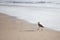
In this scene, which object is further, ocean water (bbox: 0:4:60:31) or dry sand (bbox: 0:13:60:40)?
ocean water (bbox: 0:4:60:31)

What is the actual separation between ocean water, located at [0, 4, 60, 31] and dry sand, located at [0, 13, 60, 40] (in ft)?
0.38

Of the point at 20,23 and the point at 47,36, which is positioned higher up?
the point at 20,23

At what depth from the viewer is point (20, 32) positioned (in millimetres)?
1230

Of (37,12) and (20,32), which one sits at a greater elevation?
(37,12)

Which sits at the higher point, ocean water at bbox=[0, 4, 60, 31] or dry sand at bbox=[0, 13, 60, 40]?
ocean water at bbox=[0, 4, 60, 31]

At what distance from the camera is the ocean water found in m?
1.41

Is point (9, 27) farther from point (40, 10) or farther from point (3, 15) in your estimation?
point (40, 10)

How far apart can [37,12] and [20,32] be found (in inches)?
17.2

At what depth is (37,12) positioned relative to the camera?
5.10 feet

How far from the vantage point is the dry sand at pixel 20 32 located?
46.6 inches

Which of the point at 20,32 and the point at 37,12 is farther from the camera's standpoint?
the point at 37,12

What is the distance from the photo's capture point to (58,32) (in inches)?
48.8

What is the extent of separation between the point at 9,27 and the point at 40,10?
51 cm

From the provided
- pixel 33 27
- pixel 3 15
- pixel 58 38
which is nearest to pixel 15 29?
pixel 33 27
